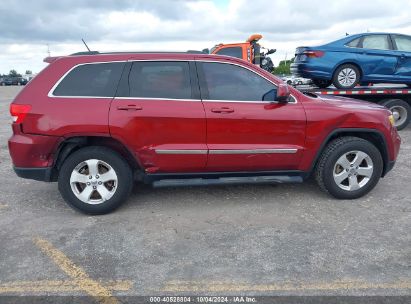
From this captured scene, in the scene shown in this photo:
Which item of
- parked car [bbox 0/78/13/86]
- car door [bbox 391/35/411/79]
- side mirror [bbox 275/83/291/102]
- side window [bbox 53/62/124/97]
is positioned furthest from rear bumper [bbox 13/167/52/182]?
parked car [bbox 0/78/13/86]

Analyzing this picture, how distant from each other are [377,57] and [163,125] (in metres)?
5.78

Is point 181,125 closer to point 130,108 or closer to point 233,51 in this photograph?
point 130,108

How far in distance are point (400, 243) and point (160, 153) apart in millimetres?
2524

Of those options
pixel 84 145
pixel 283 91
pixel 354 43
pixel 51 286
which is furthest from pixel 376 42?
pixel 51 286

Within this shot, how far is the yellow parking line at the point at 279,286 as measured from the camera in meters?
2.72

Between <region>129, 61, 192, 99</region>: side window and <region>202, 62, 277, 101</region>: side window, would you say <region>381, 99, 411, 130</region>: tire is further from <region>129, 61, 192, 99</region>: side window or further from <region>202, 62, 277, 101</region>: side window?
<region>129, 61, 192, 99</region>: side window

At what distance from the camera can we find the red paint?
381cm

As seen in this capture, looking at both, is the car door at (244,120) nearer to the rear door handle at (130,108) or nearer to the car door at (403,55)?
the rear door handle at (130,108)

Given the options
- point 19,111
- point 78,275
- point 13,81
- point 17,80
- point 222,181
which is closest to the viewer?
point 78,275

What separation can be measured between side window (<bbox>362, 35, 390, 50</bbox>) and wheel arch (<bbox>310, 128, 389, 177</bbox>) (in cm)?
396

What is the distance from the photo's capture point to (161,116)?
386 cm

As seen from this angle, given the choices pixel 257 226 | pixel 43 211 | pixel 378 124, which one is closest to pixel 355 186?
pixel 378 124

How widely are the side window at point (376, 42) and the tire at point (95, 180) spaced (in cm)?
614

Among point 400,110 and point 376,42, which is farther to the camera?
point 400,110
